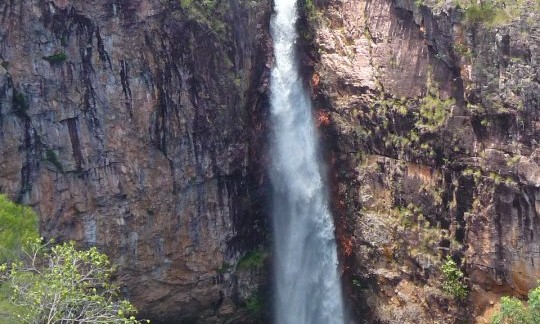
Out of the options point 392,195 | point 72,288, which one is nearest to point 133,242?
point 72,288

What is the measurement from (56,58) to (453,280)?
46.5 feet

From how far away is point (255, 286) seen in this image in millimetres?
20188

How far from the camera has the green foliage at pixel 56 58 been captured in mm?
15452

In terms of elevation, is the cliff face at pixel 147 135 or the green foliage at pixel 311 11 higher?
the green foliage at pixel 311 11

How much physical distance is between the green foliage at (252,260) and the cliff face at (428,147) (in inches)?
125

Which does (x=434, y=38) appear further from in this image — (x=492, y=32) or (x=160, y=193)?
(x=160, y=193)

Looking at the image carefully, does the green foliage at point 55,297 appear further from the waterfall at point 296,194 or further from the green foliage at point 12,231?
the waterfall at point 296,194

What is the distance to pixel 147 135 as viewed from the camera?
17156 mm

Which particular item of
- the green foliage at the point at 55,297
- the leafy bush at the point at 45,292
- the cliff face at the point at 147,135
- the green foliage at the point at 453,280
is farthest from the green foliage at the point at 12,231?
the green foliage at the point at 453,280

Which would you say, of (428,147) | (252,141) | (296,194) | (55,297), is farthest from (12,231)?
(428,147)

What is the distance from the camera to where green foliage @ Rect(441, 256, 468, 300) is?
16391mm

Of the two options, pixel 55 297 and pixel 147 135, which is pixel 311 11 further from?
pixel 55 297

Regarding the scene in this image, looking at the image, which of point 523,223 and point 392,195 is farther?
point 392,195

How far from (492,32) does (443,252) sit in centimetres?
700
